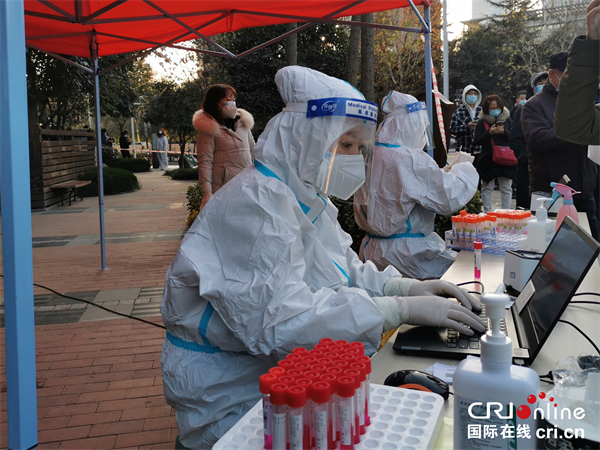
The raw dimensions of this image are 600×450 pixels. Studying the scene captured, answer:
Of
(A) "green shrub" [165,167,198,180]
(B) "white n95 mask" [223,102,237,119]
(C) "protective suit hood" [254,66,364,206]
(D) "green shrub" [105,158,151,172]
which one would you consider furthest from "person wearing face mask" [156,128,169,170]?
(C) "protective suit hood" [254,66,364,206]

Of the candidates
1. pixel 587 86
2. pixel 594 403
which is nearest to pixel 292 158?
pixel 587 86

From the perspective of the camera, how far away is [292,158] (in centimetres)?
200

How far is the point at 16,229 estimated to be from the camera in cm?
154

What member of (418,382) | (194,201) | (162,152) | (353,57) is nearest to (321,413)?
(418,382)

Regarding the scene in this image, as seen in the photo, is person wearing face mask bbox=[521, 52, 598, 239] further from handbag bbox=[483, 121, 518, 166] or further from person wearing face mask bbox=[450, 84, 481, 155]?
person wearing face mask bbox=[450, 84, 481, 155]

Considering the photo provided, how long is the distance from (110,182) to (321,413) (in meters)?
16.1

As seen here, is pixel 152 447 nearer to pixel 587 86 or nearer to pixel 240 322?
pixel 240 322

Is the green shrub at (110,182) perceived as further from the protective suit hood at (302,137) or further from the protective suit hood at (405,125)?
the protective suit hood at (302,137)

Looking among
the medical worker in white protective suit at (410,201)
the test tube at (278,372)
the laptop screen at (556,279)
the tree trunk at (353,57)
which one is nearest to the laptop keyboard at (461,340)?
the laptop screen at (556,279)

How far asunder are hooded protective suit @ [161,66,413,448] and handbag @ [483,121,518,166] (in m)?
5.43

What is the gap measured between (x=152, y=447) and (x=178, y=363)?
129cm

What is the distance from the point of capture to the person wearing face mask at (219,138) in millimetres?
5988
